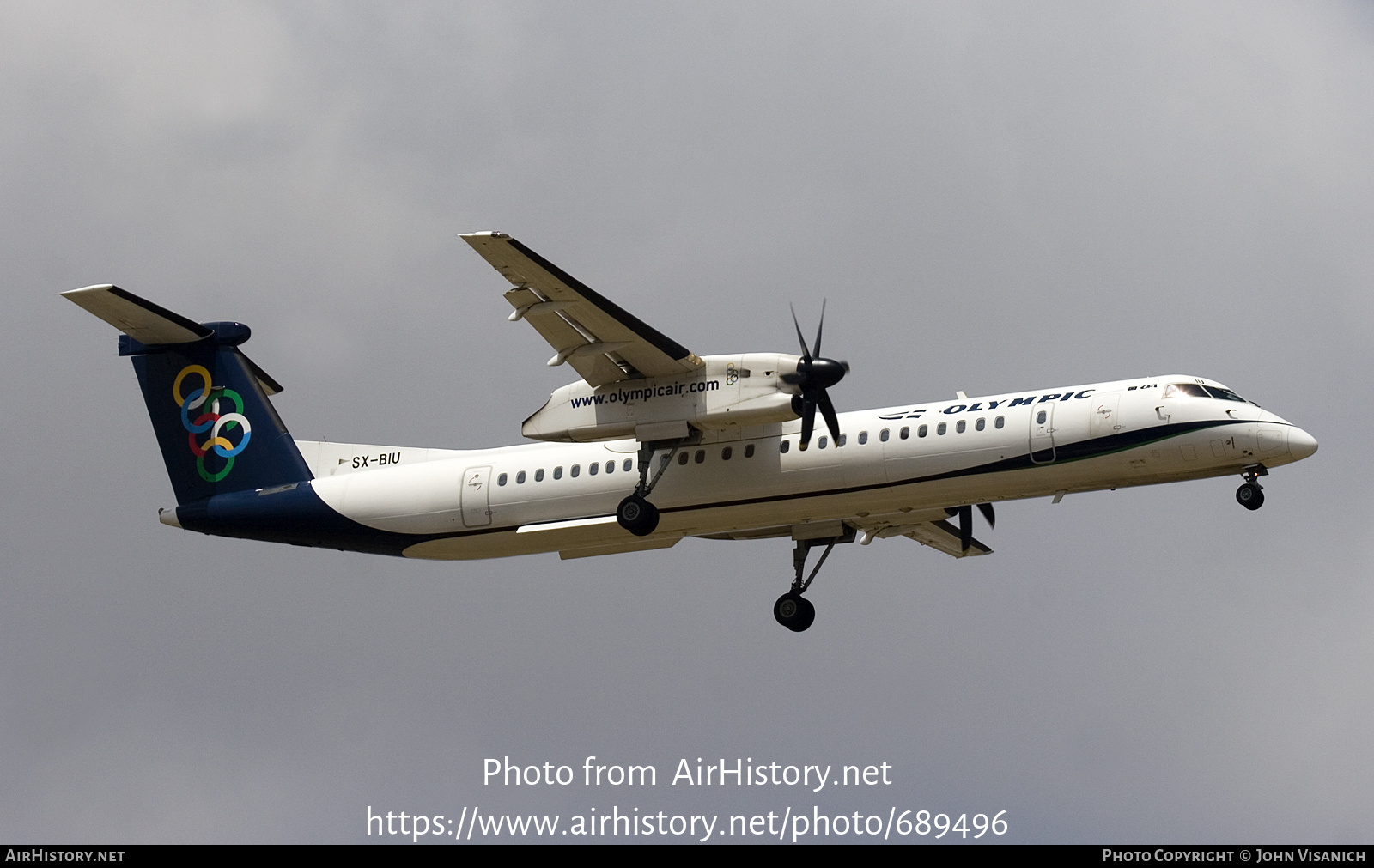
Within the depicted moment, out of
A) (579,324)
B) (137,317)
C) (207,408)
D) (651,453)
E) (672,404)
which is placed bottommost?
(651,453)

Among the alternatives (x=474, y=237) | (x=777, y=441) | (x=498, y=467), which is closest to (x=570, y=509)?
(x=498, y=467)

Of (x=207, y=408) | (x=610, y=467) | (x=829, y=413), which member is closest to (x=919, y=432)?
(x=829, y=413)

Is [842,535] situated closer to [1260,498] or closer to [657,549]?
[657,549]

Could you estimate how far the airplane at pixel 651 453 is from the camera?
24.4 m

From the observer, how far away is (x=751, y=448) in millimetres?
26125

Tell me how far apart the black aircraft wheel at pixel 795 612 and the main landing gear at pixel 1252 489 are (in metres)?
8.01

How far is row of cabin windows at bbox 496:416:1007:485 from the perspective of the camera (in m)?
25.0

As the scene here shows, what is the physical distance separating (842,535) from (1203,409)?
21.8 feet

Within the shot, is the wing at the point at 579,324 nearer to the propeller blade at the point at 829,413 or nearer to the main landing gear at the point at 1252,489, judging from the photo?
the propeller blade at the point at 829,413

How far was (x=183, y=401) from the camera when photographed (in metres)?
29.8

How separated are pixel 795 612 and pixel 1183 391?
8.06 metres

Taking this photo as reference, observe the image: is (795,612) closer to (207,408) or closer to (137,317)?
(207,408)

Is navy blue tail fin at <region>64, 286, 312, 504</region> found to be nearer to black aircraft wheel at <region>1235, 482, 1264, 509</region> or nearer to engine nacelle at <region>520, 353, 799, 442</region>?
engine nacelle at <region>520, 353, 799, 442</region>

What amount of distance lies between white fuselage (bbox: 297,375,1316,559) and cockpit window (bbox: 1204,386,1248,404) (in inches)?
5.4
